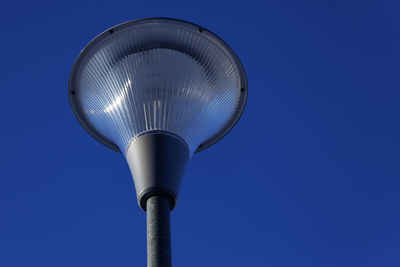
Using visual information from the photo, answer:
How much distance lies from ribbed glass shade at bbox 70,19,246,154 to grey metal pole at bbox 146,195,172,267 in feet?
3.69

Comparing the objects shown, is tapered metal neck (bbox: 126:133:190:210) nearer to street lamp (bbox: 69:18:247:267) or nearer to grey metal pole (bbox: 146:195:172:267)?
street lamp (bbox: 69:18:247:267)

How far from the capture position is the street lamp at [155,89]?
7184mm

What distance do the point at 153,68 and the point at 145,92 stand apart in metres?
0.35

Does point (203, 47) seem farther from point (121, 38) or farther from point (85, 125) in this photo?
point (85, 125)

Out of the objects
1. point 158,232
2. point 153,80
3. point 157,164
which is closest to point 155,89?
point 153,80

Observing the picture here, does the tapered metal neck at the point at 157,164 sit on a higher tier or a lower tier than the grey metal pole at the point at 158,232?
higher

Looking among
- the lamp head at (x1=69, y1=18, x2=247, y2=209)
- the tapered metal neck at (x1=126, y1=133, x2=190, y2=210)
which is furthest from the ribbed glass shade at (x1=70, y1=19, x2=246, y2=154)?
the tapered metal neck at (x1=126, y1=133, x2=190, y2=210)

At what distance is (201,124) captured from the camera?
7.85m

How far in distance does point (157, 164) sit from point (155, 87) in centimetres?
115

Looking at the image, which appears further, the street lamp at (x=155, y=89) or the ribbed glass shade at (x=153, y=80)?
the ribbed glass shade at (x=153, y=80)

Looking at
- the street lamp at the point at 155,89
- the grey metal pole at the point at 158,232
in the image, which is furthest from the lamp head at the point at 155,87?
the grey metal pole at the point at 158,232

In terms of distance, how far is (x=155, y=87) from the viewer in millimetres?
7516

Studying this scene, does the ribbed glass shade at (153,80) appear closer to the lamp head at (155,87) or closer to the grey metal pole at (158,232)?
the lamp head at (155,87)

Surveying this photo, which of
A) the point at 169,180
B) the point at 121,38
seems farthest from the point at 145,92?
the point at 169,180
